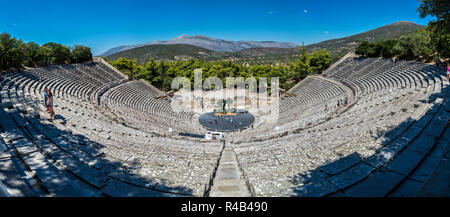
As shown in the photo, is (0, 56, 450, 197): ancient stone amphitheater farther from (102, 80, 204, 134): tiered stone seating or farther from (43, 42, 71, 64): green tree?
(43, 42, 71, 64): green tree

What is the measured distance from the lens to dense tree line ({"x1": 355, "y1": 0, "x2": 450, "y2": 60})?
8.88 m

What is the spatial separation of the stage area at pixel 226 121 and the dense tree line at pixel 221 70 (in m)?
16.1

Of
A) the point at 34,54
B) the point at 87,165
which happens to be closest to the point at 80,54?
the point at 34,54

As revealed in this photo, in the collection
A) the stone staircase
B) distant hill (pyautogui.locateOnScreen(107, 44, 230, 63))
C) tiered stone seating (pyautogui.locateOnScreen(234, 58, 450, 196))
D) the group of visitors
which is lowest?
the stone staircase

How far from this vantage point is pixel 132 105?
26.3 meters

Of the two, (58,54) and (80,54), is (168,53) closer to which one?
(80,54)

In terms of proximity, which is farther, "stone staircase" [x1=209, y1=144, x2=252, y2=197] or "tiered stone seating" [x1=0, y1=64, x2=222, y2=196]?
"stone staircase" [x1=209, y1=144, x2=252, y2=197]

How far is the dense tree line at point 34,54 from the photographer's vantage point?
22506 millimetres
